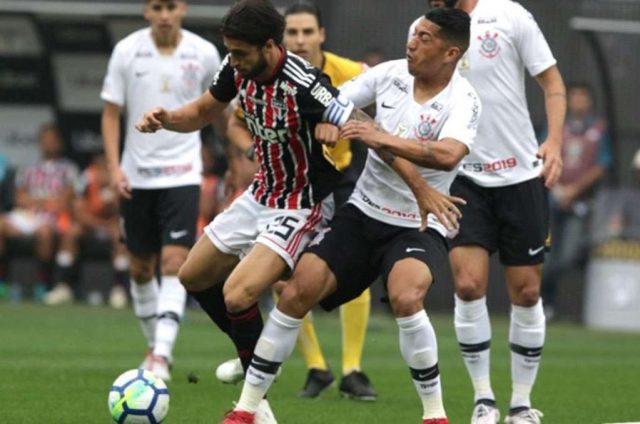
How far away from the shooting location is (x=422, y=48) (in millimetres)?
8961

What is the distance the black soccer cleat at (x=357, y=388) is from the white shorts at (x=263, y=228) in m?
2.06

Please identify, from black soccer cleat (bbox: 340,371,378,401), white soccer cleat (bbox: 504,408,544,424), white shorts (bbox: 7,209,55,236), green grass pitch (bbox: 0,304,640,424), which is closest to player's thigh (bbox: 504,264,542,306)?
white soccer cleat (bbox: 504,408,544,424)

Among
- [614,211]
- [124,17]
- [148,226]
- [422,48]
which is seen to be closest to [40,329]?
[148,226]

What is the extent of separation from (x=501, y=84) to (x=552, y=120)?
1.20 ft

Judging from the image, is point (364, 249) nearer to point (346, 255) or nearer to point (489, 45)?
point (346, 255)

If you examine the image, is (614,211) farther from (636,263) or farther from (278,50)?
(278,50)

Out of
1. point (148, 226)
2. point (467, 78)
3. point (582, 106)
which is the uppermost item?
point (467, 78)

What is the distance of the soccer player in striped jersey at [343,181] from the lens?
1118 cm

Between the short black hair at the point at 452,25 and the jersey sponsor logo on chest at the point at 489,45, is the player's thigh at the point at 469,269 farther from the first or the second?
the short black hair at the point at 452,25

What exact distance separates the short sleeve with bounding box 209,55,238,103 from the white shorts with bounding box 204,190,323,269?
545mm

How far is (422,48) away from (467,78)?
0.96 metres

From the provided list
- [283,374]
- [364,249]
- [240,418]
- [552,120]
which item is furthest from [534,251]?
[283,374]

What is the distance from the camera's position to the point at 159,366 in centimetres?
1157

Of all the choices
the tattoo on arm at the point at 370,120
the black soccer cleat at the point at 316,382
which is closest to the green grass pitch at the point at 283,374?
the black soccer cleat at the point at 316,382
